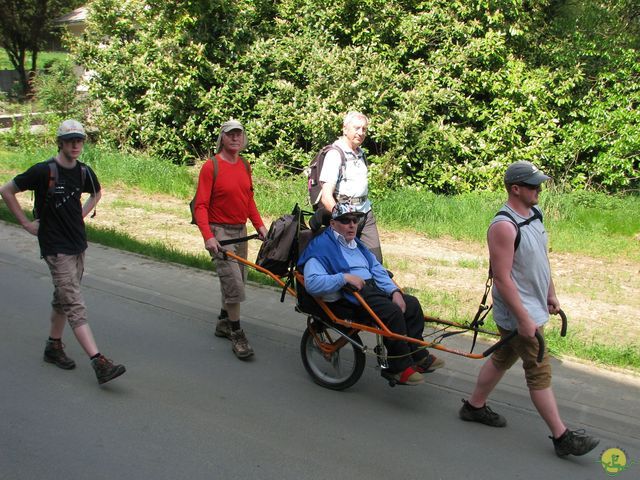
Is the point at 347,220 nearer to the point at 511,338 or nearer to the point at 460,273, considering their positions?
the point at 511,338

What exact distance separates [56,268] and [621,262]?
717 centimetres

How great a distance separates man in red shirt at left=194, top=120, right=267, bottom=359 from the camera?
5.96 m

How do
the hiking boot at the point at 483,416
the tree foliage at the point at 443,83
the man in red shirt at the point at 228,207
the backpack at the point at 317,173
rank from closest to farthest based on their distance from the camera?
the hiking boot at the point at 483,416
the man in red shirt at the point at 228,207
the backpack at the point at 317,173
the tree foliage at the point at 443,83

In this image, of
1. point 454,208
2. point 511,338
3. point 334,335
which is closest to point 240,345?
point 334,335

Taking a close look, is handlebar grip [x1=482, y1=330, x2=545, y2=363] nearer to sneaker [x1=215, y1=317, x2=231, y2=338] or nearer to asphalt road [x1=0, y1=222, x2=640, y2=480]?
asphalt road [x1=0, y1=222, x2=640, y2=480]

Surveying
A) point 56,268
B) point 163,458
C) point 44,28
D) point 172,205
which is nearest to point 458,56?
point 172,205

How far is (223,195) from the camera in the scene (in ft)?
19.9

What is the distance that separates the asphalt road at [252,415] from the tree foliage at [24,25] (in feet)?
116

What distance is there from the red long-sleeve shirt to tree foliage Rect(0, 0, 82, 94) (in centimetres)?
3526

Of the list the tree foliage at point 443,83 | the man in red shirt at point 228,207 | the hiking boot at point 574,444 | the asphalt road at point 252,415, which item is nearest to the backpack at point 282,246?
the man in red shirt at point 228,207

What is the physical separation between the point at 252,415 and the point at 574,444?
2.11 meters

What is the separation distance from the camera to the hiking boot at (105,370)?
5.18m

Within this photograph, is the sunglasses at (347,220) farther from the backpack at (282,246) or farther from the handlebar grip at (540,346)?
the handlebar grip at (540,346)

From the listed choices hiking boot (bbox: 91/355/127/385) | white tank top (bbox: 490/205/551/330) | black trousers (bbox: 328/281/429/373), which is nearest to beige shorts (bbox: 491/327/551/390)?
white tank top (bbox: 490/205/551/330)
